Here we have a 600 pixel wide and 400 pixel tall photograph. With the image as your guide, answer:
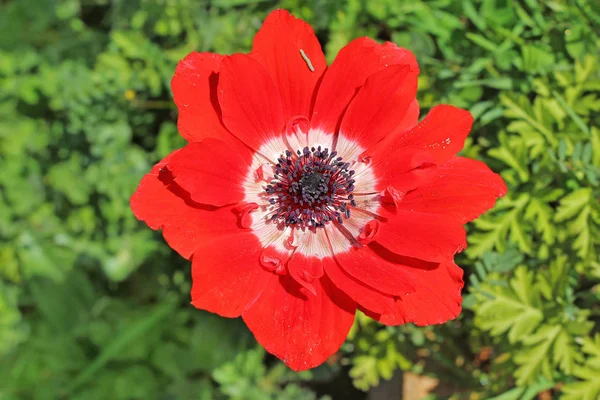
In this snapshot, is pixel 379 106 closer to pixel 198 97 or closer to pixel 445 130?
pixel 445 130

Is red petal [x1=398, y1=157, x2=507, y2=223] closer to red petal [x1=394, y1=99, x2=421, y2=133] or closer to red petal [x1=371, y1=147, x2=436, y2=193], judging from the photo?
red petal [x1=371, y1=147, x2=436, y2=193]

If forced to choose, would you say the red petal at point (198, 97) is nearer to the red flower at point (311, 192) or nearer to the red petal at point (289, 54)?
the red flower at point (311, 192)

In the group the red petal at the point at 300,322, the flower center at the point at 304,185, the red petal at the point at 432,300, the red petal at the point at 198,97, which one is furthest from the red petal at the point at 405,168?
the red petal at the point at 198,97

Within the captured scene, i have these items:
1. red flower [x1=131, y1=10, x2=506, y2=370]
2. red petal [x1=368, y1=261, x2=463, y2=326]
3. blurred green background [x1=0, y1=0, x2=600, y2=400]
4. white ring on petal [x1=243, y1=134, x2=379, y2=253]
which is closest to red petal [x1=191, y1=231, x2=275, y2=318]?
red flower [x1=131, y1=10, x2=506, y2=370]

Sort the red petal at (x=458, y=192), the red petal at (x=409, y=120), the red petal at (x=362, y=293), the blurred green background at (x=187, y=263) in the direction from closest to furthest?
the red petal at (x=362, y=293) < the red petal at (x=458, y=192) < the red petal at (x=409, y=120) < the blurred green background at (x=187, y=263)

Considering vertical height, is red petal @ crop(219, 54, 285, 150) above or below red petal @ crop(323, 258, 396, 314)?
above

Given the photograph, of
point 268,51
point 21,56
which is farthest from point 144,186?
point 21,56
